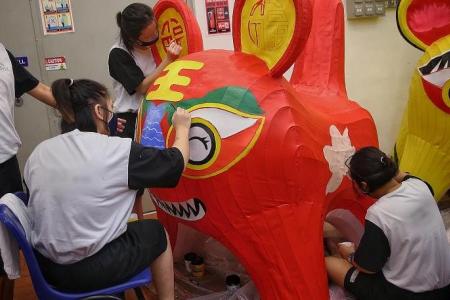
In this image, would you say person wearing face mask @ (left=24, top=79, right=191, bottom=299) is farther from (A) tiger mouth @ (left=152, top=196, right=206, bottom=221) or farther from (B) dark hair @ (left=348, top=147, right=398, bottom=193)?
(B) dark hair @ (left=348, top=147, right=398, bottom=193)

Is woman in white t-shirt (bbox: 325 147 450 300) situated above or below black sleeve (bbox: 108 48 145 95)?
below

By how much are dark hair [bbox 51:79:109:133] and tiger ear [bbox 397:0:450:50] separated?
1392 mm

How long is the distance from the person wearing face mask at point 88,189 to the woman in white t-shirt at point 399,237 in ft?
1.77

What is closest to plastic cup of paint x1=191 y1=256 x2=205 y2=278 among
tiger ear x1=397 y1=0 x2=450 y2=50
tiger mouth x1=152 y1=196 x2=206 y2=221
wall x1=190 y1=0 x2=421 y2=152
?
tiger mouth x1=152 y1=196 x2=206 y2=221

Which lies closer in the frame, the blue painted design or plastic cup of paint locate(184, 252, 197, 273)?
the blue painted design

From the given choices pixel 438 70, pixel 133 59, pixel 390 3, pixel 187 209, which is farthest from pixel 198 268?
pixel 390 3

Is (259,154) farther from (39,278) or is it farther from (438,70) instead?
(438,70)

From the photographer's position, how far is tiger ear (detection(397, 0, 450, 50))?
188 centimetres

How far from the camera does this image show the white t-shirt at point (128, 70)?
5.77ft

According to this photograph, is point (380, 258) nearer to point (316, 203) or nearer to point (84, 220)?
point (316, 203)

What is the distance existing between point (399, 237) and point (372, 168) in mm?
200

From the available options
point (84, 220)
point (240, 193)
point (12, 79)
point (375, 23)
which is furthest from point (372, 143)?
point (375, 23)

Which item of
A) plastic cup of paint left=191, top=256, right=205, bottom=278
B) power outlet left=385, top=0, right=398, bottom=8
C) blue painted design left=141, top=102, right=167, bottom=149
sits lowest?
plastic cup of paint left=191, top=256, right=205, bottom=278

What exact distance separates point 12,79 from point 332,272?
1.23 metres
